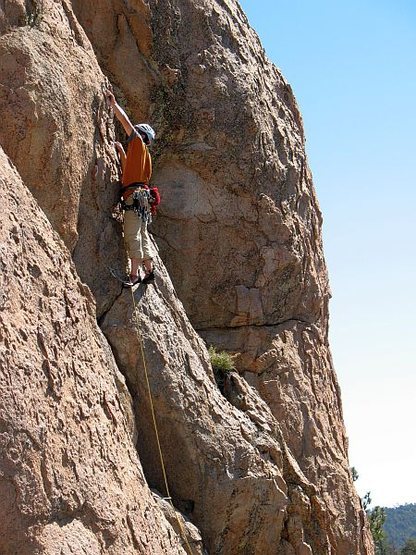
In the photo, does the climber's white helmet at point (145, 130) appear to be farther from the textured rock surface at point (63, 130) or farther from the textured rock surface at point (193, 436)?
the textured rock surface at point (193, 436)

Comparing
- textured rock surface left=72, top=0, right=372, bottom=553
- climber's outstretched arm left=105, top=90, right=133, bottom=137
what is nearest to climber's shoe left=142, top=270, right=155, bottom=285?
A: climber's outstretched arm left=105, top=90, right=133, bottom=137

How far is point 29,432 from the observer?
7.29 metres

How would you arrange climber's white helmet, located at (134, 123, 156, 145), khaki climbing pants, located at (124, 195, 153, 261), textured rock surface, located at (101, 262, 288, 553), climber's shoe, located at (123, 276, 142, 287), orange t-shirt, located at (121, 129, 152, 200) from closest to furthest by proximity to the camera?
textured rock surface, located at (101, 262, 288, 553)
climber's shoe, located at (123, 276, 142, 287)
khaki climbing pants, located at (124, 195, 153, 261)
orange t-shirt, located at (121, 129, 152, 200)
climber's white helmet, located at (134, 123, 156, 145)

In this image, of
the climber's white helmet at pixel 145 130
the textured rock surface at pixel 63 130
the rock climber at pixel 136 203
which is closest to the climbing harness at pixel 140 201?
the rock climber at pixel 136 203

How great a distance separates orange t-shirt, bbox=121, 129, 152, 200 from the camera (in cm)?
1099

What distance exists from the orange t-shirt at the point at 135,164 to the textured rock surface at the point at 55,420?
90.8 inches

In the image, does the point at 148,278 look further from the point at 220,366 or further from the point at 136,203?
the point at 220,366

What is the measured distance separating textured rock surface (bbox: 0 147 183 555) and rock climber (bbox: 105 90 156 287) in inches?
72.6

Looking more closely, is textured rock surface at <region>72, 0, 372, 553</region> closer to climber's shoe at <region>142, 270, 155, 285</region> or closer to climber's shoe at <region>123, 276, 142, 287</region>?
climber's shoe at <region>142, 270, 155, 285</region>

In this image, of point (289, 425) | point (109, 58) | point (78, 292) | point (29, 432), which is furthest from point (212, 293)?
point (29, 432)

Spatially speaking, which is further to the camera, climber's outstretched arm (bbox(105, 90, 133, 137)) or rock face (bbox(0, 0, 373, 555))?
climber's outstretched arm (bbox(105, 90, 133, 137))

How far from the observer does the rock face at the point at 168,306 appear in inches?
305

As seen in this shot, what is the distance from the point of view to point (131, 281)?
35.4 feet

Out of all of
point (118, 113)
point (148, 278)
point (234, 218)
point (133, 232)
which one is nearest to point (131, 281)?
point (148, 278)
